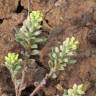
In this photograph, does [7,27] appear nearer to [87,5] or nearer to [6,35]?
[6,35]

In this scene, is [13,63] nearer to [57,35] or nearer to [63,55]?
[63,55]

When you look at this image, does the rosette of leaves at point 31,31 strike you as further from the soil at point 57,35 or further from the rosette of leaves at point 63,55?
the soil at point 57,35

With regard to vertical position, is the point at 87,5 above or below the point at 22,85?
above

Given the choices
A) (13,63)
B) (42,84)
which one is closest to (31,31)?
(13,63)

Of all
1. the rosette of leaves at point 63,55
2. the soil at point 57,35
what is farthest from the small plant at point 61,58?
the soil at point 57,35

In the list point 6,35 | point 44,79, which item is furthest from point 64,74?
point 6,35

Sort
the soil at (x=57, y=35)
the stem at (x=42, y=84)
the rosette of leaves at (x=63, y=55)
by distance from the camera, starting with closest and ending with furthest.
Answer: the rosette of leaves at (x=63, y=55)
the stem at (x=42, y=84)
the soil at (x=57, y=35)
